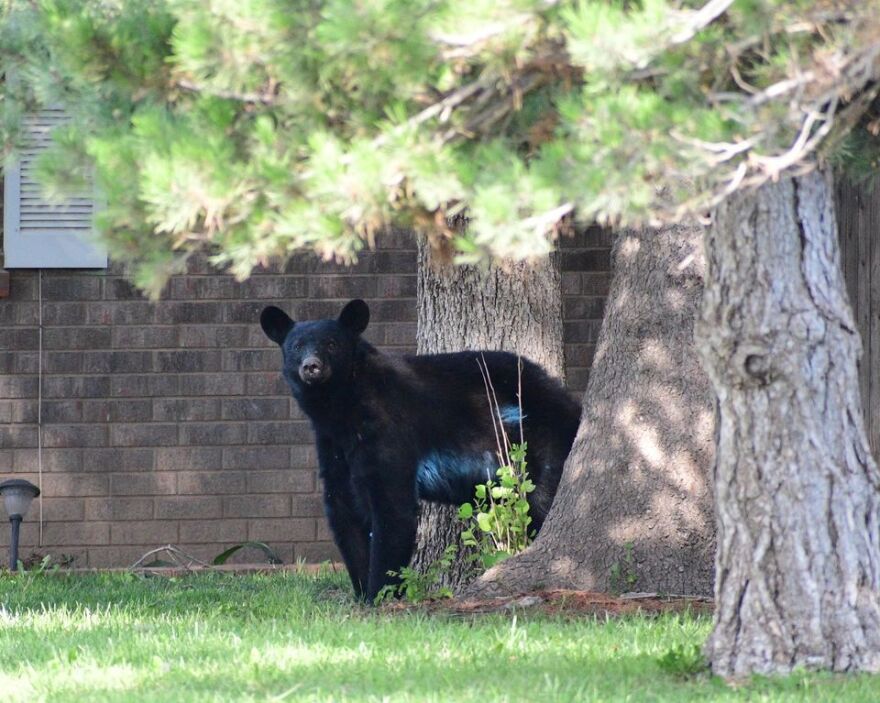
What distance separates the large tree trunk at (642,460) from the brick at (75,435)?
4.19 meters

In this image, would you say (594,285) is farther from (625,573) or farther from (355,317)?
(625,573)

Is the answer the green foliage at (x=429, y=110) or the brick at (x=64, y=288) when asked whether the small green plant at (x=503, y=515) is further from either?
the brick at (x=64, y=288)

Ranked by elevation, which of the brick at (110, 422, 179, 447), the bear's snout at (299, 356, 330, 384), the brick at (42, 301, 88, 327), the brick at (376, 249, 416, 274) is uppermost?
the brick at (376, 249, 416, 274)

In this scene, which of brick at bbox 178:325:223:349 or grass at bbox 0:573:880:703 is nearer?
grass at bbox 0:573:880:703

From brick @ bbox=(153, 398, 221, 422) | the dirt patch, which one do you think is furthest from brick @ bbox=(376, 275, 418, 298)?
the dirt patch

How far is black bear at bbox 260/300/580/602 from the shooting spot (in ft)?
27.3

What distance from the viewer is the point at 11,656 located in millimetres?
6184

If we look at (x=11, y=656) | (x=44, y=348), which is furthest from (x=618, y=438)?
(x=44, y=348)

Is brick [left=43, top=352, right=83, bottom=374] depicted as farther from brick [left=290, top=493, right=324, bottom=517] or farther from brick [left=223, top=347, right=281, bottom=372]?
brick [left=290, top=493, right=324, bottom=517]

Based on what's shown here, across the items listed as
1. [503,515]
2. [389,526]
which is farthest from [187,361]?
[503,515]

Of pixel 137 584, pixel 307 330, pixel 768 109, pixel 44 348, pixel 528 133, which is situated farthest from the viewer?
pixel 44 348

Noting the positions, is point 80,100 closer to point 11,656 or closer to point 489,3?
point 489,3

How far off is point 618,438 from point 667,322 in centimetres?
68

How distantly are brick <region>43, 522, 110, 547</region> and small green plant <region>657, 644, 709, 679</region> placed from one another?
639 cm
